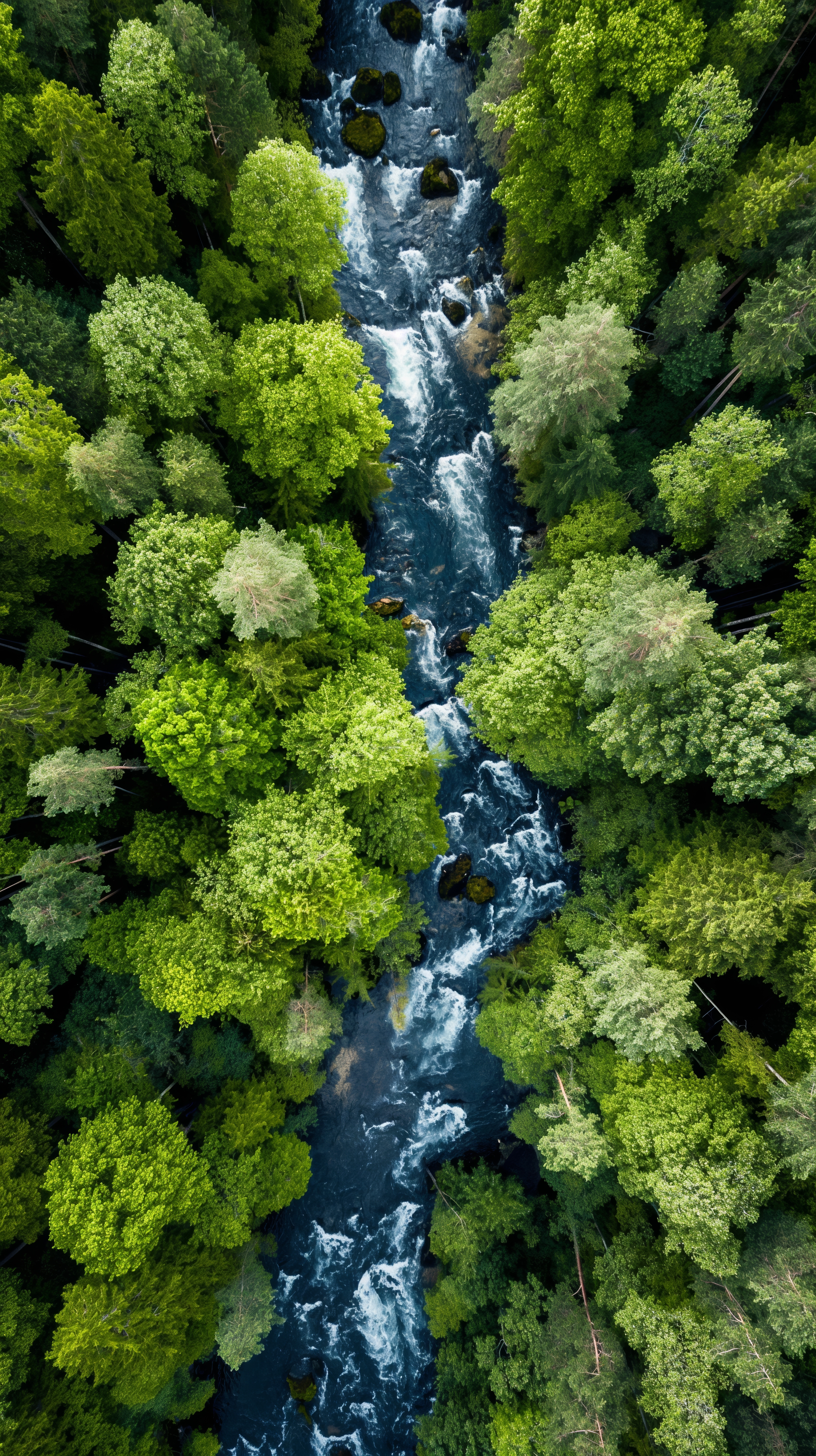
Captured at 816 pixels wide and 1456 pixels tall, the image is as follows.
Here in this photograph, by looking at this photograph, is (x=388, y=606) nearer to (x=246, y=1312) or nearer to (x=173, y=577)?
(x=173, y=577)

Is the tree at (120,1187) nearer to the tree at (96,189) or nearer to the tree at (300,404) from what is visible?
the tree at (300,404)

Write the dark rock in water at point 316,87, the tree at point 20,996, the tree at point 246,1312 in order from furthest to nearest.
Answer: the dark rock in water at point 316,87, the tree at point 246,1312, the tree at point 20,996

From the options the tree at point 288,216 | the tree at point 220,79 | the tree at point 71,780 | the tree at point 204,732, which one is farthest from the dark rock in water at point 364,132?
the tree at point 71,780

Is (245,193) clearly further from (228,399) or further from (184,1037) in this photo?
(184,1037)

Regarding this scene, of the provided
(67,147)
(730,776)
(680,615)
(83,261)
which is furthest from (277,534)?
(730,776)

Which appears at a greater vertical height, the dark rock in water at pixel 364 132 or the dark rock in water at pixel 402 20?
the dark rock in water at pixel 402 20

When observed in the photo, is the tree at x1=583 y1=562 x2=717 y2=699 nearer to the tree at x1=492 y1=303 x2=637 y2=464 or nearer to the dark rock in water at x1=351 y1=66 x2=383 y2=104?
the tree at x1=492 y1=303 x2=637 y2=464

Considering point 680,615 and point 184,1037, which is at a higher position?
point 680,615

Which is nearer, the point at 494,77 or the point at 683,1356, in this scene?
the point at 683,1356
